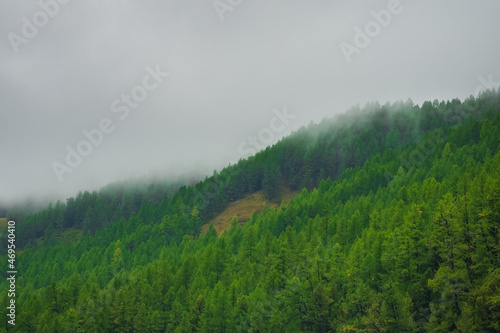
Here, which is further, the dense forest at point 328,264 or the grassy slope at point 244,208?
the grassy slope at point 244,208

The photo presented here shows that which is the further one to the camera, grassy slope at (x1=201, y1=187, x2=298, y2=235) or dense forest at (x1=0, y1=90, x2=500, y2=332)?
grassy slope at (x1=201, y1=187, x2=298, y2=235)

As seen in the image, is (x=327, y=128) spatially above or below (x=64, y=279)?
above

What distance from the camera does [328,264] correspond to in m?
64.9

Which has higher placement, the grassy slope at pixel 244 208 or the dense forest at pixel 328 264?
the grassy slope at pixel 244 208

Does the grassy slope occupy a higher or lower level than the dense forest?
higher

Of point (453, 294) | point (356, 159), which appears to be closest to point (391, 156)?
point (356, 159)

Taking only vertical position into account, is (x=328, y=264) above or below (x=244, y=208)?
below

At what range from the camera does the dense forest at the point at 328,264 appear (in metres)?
50.1

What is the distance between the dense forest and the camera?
50062mm

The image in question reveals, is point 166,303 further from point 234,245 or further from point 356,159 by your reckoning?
point 356,159

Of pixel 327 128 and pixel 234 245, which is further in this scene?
pixel 327 128

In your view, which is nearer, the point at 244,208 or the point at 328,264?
the point at 328,264

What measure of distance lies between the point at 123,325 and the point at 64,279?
58.5 meters

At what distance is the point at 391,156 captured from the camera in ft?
465
